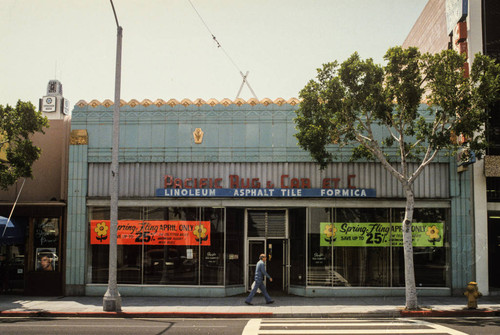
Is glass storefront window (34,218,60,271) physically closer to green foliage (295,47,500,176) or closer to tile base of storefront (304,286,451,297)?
tile base of storefront (304,286,451,297)

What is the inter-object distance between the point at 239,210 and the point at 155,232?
3345 mm

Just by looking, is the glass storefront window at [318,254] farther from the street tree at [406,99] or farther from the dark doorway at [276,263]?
the street tree at [406,99]

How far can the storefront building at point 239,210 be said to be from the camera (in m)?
18.9

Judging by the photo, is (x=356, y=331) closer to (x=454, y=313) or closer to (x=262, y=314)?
(x=262, y=314)

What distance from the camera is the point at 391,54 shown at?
619 inches

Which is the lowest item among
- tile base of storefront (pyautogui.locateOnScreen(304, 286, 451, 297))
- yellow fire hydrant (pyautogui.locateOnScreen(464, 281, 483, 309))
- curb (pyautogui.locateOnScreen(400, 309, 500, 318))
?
curb (pyautogui.locateOnScreen(400, 309, 500, 318))

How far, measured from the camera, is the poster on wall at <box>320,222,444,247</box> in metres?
18.9

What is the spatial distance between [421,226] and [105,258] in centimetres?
1213

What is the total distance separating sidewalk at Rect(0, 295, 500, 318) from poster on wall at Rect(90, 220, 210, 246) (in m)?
2.13

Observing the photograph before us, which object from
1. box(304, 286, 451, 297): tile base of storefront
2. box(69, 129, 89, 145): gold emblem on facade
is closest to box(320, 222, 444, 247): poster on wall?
box(304, 286, 451, 297): tile base of storefront

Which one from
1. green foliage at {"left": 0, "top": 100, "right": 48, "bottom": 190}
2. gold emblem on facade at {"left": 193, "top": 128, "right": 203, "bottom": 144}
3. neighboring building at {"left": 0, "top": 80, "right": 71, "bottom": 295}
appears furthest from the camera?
gold emblem on facade at {"left": 193, "top": 128, "right": 203, "bottom": 144}

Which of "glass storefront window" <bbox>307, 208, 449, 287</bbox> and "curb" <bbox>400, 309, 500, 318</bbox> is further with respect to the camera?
"glass storefront window" <bbox>307, 208, 449, 287</bbox>

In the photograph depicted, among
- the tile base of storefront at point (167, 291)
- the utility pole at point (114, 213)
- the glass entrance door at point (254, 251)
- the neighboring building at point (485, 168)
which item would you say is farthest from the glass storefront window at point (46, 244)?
the neighboring building at point (485, 168)

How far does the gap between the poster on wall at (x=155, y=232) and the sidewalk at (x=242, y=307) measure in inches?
83.7
